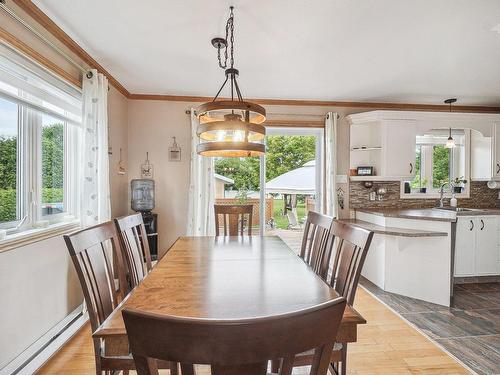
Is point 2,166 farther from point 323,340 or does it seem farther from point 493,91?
point 493,91

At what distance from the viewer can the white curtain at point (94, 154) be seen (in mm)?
2705

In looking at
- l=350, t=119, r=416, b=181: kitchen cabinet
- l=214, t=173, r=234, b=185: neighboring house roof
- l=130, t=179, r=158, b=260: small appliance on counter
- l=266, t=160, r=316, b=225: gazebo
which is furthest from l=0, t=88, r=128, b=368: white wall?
l=350, t=119, r=416, b=181: kitchen cabinet

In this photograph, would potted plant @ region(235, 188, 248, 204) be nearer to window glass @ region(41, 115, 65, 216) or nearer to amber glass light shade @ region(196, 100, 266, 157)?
window glass @ region(41, 115, 65, 216)

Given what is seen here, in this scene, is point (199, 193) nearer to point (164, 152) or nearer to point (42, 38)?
point (164, 152)

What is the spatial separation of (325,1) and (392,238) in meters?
2.57

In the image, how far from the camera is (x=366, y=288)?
3.51 meters

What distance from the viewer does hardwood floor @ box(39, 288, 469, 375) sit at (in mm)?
1990

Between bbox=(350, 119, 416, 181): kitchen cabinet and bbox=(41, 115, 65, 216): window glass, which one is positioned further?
bbox=(350, 119, 416, 181): kitchen cabinet

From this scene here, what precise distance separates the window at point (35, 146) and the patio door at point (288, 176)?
2.44 meters

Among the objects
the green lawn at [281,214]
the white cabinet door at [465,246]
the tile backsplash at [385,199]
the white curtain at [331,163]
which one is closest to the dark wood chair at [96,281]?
the green lawn at [281,214]

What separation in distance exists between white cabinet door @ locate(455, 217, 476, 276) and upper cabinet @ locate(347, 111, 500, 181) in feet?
2.72

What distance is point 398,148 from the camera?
13.0 ft

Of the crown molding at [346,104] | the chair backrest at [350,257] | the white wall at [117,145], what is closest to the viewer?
the chair backrest at [350,257]

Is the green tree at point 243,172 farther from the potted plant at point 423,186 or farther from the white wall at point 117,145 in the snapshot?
the potted plant at point 423,186
